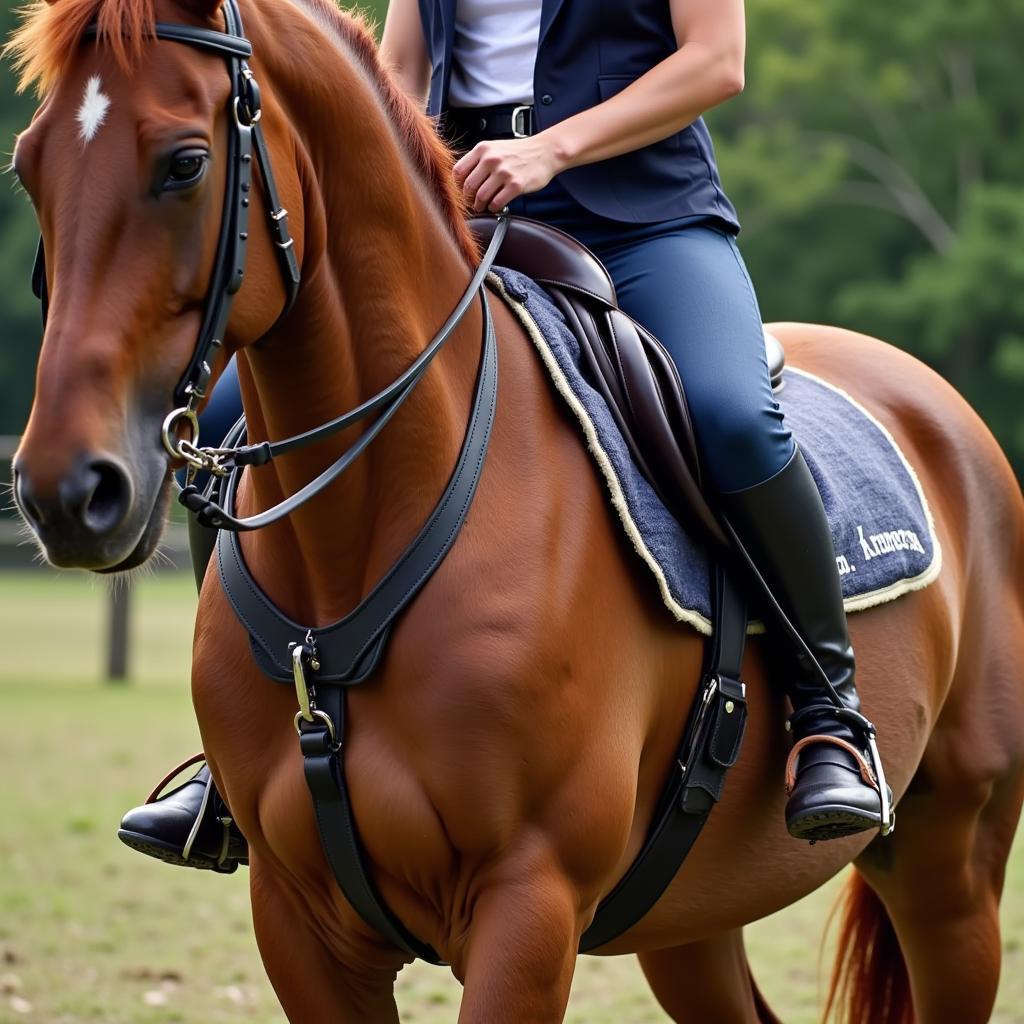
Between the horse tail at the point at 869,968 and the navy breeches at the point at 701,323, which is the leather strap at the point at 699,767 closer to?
the navy breeches at the point at 701,323

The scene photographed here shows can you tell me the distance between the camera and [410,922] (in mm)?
2998

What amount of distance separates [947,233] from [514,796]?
107 feet

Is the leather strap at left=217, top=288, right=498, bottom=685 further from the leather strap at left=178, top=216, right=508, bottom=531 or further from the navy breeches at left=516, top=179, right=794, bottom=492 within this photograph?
the navy breeches at left=516, top=179, right=794, bottom=492

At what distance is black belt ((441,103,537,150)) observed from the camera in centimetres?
358

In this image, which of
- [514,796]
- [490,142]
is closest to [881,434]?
[490,142]

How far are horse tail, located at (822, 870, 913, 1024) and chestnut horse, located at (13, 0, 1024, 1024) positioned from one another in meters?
1.25

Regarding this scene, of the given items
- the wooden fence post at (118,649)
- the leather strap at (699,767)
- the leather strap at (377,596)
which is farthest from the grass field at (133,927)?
the wooden fence post at (118,649)

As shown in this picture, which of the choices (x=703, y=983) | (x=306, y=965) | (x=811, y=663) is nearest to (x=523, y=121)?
(x=811, y=663)

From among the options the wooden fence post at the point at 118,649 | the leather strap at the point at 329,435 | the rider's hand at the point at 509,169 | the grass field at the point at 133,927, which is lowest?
the wooden fence post at the point at 118,649

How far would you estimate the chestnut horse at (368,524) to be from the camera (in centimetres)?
240

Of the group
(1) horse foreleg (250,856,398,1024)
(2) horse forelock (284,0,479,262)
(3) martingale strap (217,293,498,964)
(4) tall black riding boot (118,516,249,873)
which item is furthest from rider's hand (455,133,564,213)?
(1) horse foreleg (250,856,398,1024)

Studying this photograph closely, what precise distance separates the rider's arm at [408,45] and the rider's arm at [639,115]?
0.73 meters

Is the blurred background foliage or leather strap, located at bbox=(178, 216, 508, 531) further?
the blurred background foliage

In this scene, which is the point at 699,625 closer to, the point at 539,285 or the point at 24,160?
the point at 539,285
